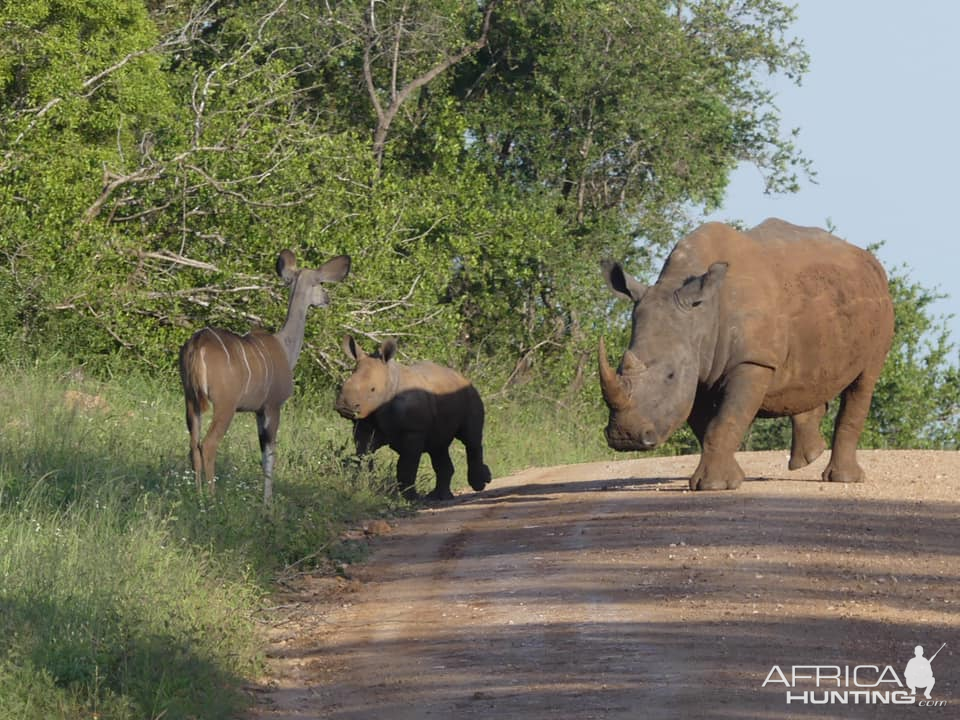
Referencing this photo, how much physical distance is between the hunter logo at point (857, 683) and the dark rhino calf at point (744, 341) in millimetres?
5255

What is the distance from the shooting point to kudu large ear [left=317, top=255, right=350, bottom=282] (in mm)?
13898

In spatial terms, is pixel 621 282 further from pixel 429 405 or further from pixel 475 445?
pixel 475 445

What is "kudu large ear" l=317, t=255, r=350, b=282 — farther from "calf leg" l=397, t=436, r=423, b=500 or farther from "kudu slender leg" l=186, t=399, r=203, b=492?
"kudu slender leg" l=186, t=399, r=203, b=492

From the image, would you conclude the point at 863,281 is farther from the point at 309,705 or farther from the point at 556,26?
the point at 556,26

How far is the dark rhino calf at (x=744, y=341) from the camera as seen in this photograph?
1226 cm

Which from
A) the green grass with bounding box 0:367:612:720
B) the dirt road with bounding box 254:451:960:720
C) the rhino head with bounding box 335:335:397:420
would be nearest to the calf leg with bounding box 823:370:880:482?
the dirt road with bounding box 254:451:960:720

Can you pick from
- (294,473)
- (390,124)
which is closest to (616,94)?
(390,124)

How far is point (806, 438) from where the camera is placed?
1452 centimetres

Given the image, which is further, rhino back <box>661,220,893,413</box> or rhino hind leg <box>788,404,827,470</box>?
rhino hind leg <box>788,404,827,470</box>

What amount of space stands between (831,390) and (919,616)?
19.3 feet

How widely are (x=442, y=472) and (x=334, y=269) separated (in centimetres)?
216

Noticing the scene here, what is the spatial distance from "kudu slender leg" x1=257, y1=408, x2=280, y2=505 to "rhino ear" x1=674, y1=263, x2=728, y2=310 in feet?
10.4

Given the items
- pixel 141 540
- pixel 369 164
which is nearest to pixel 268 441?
pixel 141 540

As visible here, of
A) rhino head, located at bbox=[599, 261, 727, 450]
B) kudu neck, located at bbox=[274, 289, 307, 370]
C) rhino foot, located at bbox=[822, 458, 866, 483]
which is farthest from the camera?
rhino foot, located at bbox=[822, 458, 866, 483]
